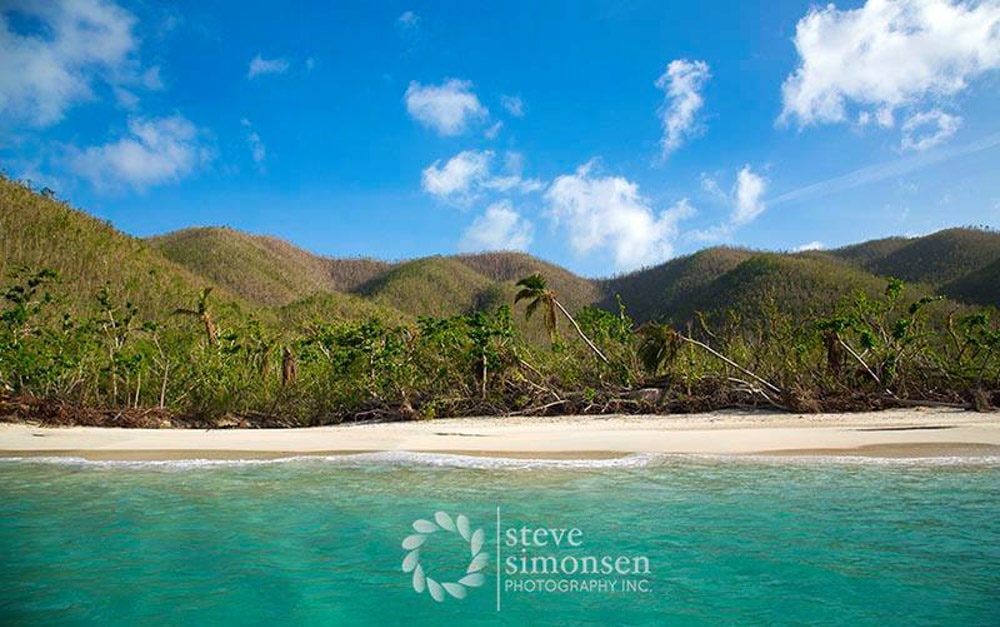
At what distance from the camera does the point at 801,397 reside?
11.8 metres

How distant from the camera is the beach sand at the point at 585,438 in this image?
862 centimetres

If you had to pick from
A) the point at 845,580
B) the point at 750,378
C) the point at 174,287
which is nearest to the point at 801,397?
the point at 750,378

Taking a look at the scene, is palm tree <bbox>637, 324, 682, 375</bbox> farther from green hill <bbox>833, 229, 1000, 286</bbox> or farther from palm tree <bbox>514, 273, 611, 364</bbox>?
green hill <bbox>833, 229, 1000, 286</bbox>

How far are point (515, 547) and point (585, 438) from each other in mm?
5164

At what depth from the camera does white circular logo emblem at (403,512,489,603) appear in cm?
419

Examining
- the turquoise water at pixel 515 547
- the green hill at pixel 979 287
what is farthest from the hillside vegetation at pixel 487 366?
the green hill at pixel 979 287

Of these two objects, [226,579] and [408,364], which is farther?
[408,364]

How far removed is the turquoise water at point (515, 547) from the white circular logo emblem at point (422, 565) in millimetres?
56

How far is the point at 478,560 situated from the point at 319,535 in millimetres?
1421

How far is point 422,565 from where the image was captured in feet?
15.2

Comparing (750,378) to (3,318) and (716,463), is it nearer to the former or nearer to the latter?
(716,463)

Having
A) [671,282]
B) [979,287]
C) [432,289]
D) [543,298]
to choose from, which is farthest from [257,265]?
[543,298]

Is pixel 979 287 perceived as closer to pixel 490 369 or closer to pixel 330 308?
pixel 330 308

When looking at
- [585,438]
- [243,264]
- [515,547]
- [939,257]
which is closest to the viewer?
[515,547]
